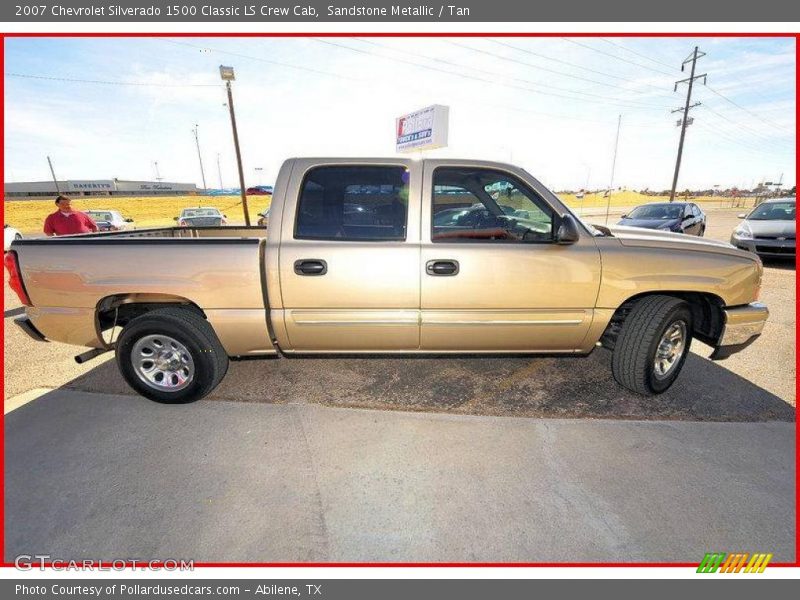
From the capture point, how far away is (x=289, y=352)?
3.07m

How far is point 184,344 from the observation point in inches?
116

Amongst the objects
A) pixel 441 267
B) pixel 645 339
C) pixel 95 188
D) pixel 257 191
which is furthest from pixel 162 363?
pixel 95 188

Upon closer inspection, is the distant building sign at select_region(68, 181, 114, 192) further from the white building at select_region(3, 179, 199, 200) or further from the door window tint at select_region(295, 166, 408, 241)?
the door window tint at select_region(295, 166, 408, 241)

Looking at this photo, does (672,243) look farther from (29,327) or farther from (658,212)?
(658,212)

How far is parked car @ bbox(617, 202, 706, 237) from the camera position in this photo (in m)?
10.2

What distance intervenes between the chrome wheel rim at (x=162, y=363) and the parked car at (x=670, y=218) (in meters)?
11.2

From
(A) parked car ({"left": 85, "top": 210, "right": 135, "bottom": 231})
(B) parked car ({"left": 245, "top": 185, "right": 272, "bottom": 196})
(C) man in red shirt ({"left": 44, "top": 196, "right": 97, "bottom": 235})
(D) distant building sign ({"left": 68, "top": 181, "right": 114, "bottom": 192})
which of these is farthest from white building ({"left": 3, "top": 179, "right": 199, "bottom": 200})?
(C) man in red shirt ({"left": 44, "top": 196, "right": 97, "bottom": 235})

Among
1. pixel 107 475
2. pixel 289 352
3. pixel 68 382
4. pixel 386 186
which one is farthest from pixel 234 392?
pixel 386 186

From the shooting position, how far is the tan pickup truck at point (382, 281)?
109 inches

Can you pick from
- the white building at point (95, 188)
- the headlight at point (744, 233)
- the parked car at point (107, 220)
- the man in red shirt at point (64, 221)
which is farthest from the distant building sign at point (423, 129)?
the white building at point (95, 188)

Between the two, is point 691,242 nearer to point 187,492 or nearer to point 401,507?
point 401,507

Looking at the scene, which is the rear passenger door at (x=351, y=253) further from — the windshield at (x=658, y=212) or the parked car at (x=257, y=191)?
the parked car at (x=257, y=191)

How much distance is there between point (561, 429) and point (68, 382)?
4579 millimetres

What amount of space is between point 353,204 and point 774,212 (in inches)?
450
